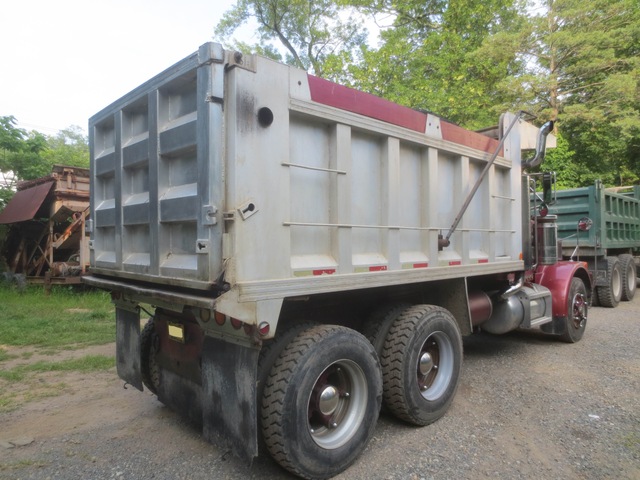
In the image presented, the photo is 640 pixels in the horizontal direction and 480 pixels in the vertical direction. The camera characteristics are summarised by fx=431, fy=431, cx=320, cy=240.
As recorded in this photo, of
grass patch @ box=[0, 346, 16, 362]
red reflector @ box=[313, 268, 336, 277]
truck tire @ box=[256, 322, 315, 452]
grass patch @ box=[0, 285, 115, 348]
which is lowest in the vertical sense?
grass patch @ box=[0, 346, 16, 362]

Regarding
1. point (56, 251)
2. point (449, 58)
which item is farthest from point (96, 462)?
point (449, 58)

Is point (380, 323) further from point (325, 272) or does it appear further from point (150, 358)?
point (150, 358)

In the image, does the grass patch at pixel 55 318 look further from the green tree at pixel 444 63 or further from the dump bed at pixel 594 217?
the green tree at pixel 444 63

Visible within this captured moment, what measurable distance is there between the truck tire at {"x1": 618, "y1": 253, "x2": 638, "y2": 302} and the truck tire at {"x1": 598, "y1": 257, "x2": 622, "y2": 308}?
207 mm

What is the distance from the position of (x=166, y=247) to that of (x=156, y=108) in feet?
3.01

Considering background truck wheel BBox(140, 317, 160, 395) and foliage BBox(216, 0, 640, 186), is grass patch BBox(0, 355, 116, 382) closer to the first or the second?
background truck wheel BBox(140, 317, 160, 395)

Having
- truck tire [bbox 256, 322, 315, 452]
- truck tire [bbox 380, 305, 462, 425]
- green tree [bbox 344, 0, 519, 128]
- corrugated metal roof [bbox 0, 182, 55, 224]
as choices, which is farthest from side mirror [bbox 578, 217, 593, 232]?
corrugated metal roof [bbox 0, 182, 55, 224]

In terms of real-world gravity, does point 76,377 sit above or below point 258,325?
below

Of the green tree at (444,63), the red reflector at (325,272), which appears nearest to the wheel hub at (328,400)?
the red reflector at (325,272)

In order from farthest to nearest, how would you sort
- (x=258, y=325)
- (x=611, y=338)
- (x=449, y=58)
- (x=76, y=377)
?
(x=449, y=58) < (x=611, y=338) < (x=76, y=377) < (x=258, y=325)

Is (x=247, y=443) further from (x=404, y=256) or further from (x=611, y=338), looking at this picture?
(x=611, y=338)

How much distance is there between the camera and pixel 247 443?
2.46 metres

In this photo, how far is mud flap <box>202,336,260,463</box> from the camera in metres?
2.46

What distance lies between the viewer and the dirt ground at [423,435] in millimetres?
2834
